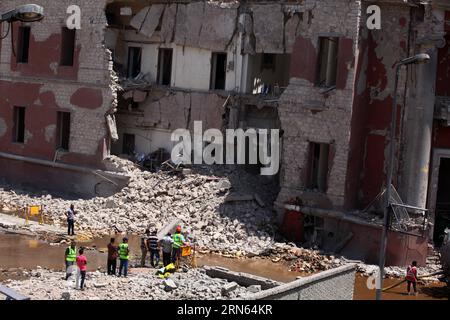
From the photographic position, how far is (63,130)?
30.5m

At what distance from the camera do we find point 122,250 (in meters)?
17.5

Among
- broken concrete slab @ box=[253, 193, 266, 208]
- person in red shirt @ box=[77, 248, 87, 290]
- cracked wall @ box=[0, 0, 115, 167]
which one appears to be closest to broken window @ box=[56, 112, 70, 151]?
cracked wall @ box=[0, 0, 115, 167]

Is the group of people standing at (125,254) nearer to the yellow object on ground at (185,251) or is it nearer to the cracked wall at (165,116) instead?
the yellow object on ground at (185,251)

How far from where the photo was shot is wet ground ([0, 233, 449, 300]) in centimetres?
1947

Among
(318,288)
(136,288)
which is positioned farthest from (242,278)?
(136,288)

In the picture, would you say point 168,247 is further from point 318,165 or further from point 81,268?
point 318,165

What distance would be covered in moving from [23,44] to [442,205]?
18.6 meters

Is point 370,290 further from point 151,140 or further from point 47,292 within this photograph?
point 151,140

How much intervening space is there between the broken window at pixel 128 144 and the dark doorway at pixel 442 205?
1250 cm

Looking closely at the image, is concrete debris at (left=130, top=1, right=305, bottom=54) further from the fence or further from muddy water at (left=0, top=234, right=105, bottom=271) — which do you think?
the fence

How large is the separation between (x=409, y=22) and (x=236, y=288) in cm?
1126

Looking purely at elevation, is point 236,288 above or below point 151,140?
below

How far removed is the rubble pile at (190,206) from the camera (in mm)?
23656
